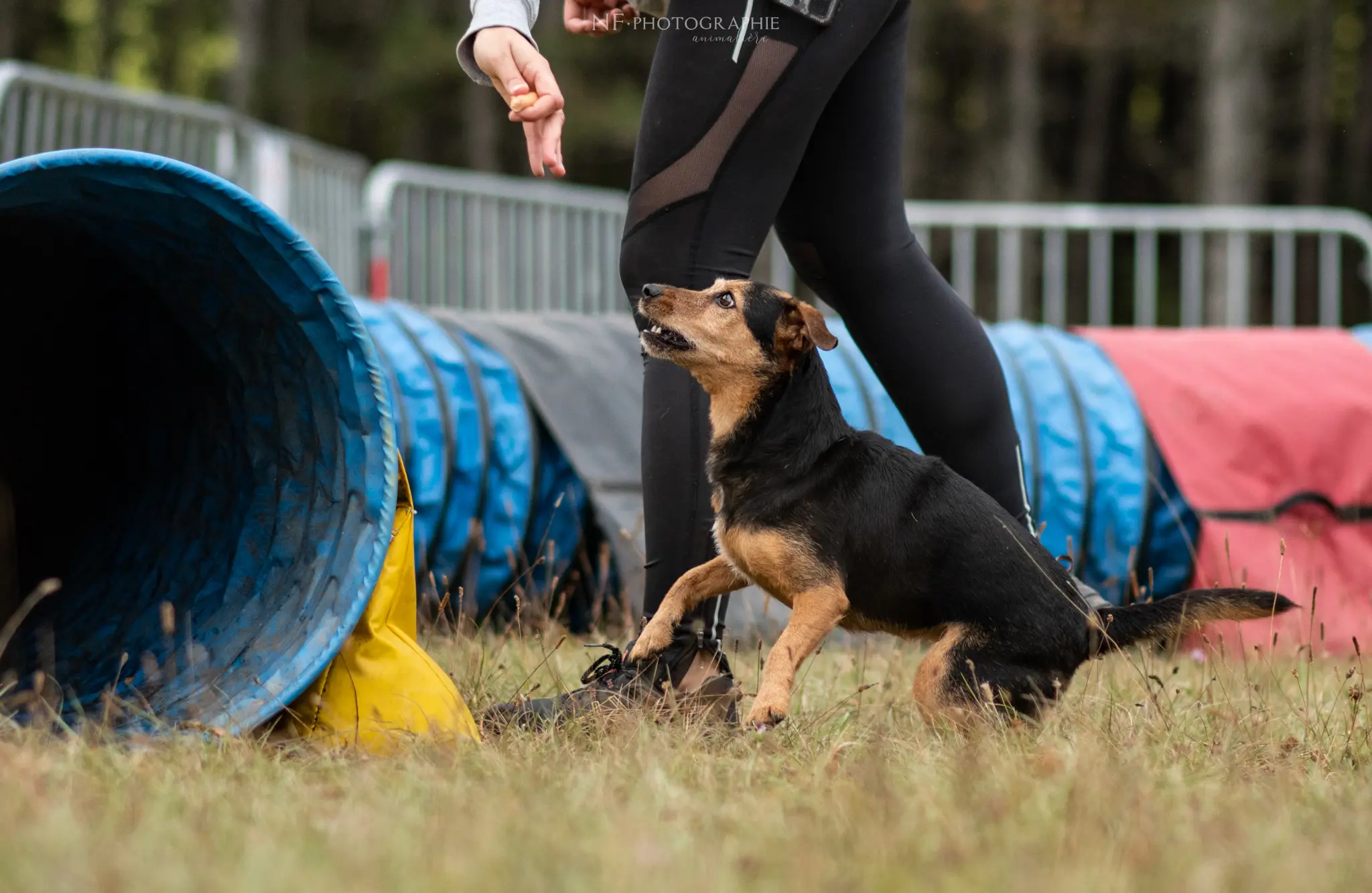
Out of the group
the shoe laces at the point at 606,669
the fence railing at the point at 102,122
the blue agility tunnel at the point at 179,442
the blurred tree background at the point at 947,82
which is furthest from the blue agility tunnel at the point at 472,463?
the blurred tree background at the point at 947,82

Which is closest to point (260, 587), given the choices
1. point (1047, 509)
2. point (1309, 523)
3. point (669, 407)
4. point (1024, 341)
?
point (669, 407)

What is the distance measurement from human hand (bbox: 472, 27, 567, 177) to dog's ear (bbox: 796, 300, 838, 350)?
545 mm

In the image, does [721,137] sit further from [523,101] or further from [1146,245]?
[1146,245]

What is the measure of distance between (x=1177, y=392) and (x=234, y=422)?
11.1ft

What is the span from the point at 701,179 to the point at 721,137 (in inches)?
3.3

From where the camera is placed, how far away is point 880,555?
8.95ft

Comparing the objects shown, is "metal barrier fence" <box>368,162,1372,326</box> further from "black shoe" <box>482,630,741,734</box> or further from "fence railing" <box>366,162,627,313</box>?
"black shoe" <box>482,630,741,734</box>

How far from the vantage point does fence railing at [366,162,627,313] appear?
8828 millimetres

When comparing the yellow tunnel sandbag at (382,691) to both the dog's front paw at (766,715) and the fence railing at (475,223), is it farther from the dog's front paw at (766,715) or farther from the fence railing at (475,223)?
the fence railing at (475,223)

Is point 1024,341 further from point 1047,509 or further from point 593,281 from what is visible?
point 593,281

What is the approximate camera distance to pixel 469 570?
4645 mm

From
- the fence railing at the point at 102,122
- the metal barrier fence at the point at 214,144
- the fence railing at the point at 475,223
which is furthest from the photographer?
the fence railing at the point at 475,223

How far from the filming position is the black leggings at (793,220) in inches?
104

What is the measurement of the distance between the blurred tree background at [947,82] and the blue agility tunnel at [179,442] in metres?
15.1
